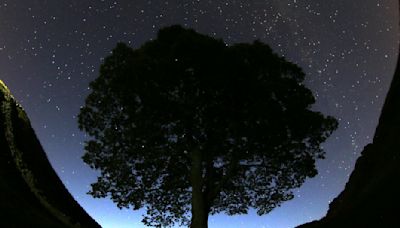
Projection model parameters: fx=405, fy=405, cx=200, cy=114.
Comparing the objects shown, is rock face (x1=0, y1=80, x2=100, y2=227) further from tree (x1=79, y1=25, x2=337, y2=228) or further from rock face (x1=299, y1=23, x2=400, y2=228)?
rock face (x1=299, y1=23, x2=400, y2=228)

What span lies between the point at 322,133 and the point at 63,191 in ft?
76.7

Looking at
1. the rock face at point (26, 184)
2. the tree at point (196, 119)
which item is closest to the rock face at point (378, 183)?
the tree at point (196, 119)

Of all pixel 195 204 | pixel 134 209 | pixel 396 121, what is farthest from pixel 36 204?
pixel 396 121

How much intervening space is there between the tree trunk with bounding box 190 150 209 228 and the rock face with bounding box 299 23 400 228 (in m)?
7.14

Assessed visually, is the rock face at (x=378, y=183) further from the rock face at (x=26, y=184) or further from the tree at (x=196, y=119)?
the rock face at (x=26, y=184)

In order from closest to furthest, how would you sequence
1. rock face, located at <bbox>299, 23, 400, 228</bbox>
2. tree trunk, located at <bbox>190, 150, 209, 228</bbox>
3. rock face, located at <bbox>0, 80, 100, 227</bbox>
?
rock face, located at <bbox>0, 80, 100, 227</bbox> → rock face, located at <bbox>299, 23, 400, 228</bbox> → tree trunk, located at <bbox>190, 150, 209, 228</bbox>

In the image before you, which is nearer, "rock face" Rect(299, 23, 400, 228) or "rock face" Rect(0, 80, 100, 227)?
"rock face" Rect(0, 80, 100, 227)

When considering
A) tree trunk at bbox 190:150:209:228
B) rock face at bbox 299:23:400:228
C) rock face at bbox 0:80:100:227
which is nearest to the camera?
rock face at bbox 0:80:100:227

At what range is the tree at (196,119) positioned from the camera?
914 inches

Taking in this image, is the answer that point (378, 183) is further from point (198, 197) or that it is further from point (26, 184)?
point (26, 184)

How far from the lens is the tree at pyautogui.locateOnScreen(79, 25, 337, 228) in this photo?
23219mm

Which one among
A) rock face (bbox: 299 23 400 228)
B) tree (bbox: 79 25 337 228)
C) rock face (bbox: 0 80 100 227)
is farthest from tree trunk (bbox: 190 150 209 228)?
rock face (bbox: 0 80 100 227)

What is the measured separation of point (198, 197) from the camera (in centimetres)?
2448

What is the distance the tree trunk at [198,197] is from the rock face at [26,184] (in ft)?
24.9
